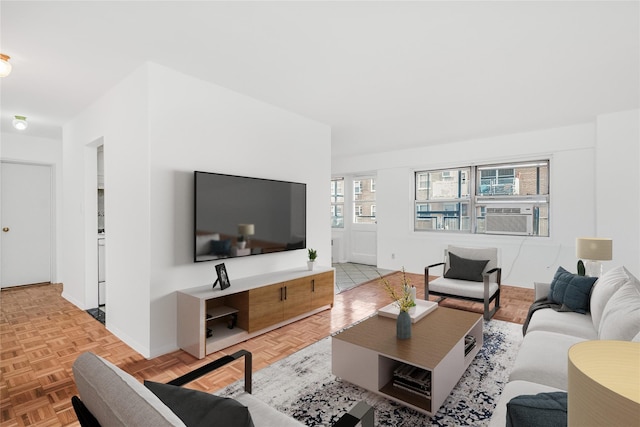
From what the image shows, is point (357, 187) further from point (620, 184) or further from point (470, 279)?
point (620, 184)

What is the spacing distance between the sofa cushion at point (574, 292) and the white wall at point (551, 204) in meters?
2.32

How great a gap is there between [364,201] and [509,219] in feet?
10.6

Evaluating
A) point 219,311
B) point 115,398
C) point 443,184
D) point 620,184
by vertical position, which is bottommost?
point 219,311

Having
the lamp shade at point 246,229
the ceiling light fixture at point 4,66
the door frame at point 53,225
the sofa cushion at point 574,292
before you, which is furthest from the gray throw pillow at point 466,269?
the door frame at point 53,225

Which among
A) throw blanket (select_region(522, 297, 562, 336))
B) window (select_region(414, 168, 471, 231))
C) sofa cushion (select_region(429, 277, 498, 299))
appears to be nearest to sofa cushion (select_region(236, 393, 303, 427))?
throw blanket (select_region(522, 297, 562, 336))

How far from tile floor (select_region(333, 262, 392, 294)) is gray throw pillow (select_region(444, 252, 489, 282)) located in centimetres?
172

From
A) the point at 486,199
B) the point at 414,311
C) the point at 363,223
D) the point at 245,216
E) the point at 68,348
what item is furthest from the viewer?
the point at 363,223

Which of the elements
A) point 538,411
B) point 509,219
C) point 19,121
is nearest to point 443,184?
point 509,219

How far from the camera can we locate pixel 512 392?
1.54 meters

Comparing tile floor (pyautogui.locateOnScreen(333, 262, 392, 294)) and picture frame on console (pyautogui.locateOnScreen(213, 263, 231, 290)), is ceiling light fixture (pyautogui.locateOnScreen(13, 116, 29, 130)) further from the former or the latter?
tile floor (pyautogui.locateOnScreen(333, 262, 392, 294))

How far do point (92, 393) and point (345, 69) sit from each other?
115 inches

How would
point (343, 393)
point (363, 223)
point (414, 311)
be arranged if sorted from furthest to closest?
point (363, 223) < point (414, 311) < point (343, 393)

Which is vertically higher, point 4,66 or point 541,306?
point 4,66

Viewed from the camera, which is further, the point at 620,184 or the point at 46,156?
the point at 46,156
